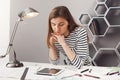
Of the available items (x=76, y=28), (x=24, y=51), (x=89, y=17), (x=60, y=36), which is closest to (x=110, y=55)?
(x=89, y=17)

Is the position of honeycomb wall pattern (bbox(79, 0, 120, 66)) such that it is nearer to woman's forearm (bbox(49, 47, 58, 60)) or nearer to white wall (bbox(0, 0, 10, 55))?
woman's forearm (bbox(49, 47, 58, 60))

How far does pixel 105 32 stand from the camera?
2.21 metres

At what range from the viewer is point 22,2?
8.09 feet

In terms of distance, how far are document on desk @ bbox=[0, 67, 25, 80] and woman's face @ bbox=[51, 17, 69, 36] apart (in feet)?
1.27

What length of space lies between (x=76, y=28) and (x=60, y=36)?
0.58 feet

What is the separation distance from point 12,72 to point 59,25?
53 centimetres

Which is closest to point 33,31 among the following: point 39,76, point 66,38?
point 66,38

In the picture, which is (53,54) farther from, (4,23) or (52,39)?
(4,23)

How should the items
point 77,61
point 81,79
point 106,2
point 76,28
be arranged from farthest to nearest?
1. point 106,2
2. point 76,28
3. point 77,61
4. point 81,79

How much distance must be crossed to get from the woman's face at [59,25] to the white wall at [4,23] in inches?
36.0

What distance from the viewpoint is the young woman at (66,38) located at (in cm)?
169

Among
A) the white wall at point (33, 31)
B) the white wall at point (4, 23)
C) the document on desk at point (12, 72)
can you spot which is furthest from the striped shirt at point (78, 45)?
the white wall at point (4, 23)

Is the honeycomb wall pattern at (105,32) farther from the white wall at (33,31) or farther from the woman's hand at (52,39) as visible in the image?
the woman's hand at (52,39)

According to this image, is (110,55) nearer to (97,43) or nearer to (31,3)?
(97,43)
